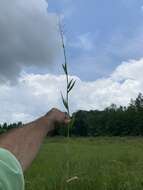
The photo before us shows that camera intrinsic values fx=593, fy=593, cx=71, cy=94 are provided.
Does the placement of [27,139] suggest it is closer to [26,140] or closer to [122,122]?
[26,140]

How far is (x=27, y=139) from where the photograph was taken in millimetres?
1355

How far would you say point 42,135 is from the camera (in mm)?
1375

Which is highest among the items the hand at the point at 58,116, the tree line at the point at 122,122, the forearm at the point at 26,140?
the tree line at the point at 122,122

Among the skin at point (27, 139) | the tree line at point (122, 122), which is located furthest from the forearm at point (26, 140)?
the tree line at point (122, 122)

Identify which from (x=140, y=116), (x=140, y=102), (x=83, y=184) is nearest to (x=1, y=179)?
(x=83, y=184)

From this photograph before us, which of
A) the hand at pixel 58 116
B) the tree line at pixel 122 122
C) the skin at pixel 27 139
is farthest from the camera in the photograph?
the tree line at pixel 122 122

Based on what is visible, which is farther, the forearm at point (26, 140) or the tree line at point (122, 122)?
the tree line at point (122, 122)

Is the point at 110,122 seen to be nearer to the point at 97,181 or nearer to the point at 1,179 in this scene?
the point at 97,181

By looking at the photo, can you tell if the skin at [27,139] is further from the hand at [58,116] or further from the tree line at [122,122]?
the tree line at [122,122]

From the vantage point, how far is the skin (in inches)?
52.0

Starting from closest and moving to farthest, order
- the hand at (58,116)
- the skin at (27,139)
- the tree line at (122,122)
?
the skin at (27,139)
the hand at (58,116)
the tree line at (122,122)

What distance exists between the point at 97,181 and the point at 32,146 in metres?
5.71

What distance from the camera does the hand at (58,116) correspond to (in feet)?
4.73

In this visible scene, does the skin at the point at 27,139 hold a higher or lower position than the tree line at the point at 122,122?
lower
